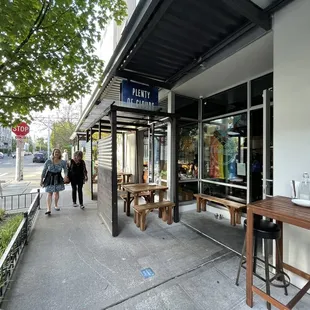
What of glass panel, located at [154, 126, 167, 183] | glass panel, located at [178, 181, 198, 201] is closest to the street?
glass panel, located at [154, 126, 167, 183]

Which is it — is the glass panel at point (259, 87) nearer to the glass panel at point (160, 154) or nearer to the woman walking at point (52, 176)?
the glass panel at point (160, 154)

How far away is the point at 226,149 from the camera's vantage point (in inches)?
179

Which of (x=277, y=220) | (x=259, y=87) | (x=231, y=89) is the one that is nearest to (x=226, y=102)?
(x=231, y=89)

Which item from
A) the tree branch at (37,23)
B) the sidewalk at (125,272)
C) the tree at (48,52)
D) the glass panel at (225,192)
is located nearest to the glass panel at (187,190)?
the glass panel at (225,192)

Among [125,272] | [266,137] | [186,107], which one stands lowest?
[125,272]

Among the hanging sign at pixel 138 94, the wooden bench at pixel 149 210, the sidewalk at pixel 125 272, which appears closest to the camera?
the sidewalk at pixel 125 272

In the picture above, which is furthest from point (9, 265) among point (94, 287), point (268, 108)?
point (268, 108)

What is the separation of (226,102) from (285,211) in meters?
3.37

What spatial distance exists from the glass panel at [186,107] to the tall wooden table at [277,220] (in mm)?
3342

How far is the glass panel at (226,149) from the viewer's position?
4102mm

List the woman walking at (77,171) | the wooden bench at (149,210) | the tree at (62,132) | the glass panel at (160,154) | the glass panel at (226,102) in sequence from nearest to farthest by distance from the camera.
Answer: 1. the wooden bench at (149,210)
2. the glass panel at (226,102)
3. the woman walking at (77,171)
4. the glass panel at (160,154)
5. the tree at (62,132)

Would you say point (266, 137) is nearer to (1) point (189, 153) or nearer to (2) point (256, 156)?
(2) point (256, 156)

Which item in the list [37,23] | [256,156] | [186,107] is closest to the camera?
[37,23]

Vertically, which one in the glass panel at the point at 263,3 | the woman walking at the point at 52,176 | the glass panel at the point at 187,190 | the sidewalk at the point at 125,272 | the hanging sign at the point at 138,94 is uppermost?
the glass panel at the point at 263,3
